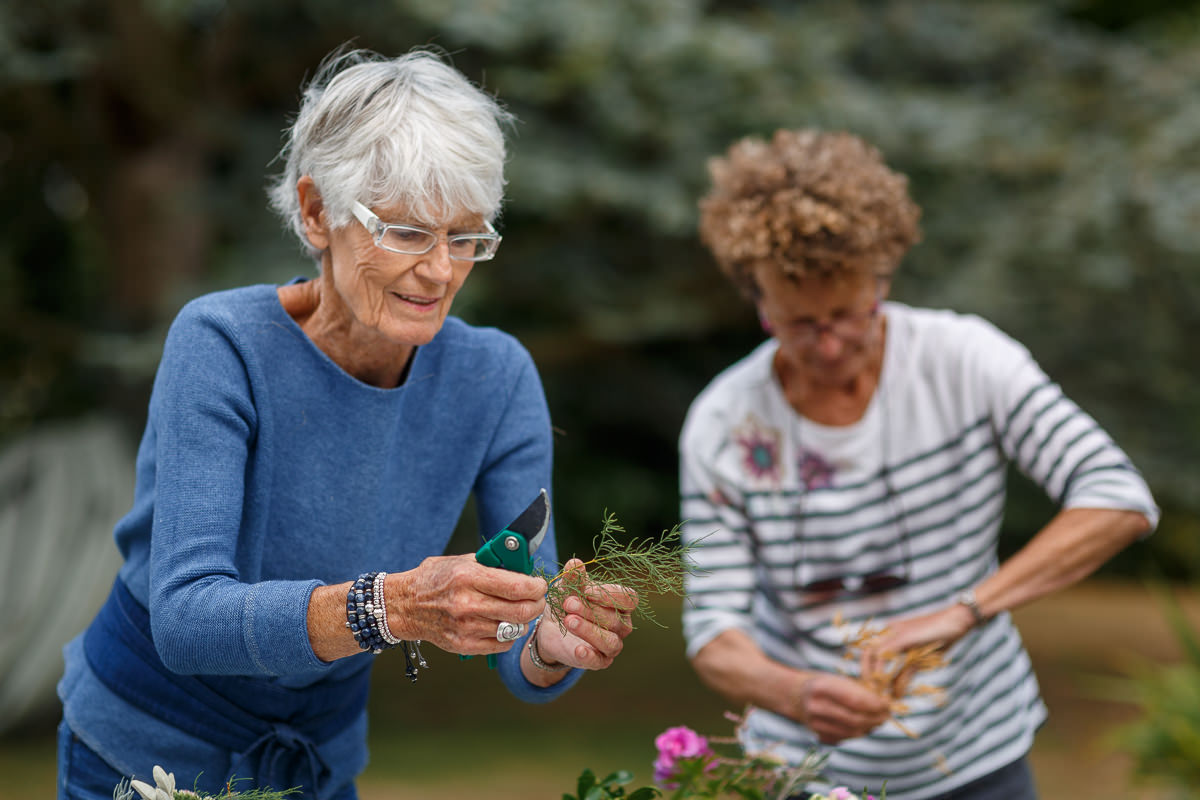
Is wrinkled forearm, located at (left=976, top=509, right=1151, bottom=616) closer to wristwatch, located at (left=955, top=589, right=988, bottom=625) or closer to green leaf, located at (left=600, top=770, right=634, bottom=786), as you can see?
wristwatch, located at (left=955, top=589, right=988, bottom=625)

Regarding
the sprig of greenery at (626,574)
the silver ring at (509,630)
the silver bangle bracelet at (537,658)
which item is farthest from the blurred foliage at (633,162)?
the silver ring at (509,630)

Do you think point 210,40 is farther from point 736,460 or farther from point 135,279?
point 736,460

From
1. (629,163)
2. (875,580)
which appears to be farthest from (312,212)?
(629,163)

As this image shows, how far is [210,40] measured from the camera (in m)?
7.21

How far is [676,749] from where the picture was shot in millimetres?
2051

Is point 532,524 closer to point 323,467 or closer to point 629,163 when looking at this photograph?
point 323,467

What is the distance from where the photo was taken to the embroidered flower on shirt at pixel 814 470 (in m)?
2.62

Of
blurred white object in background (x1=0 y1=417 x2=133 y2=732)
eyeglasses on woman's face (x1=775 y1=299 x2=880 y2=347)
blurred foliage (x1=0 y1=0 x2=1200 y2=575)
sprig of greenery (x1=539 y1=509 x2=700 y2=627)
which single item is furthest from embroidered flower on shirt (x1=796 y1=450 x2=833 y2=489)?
blurred white object in background (x1=0 y1=417 x2=133 y2=732)

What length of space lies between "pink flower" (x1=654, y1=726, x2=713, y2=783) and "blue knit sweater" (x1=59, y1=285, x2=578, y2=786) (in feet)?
0.80

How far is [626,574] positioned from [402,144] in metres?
0.72

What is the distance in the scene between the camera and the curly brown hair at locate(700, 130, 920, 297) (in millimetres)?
2518

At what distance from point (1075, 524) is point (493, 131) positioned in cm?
143

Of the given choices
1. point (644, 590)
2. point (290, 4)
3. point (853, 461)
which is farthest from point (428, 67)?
point (290, 4)

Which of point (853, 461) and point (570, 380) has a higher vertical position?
point (853, 461)
